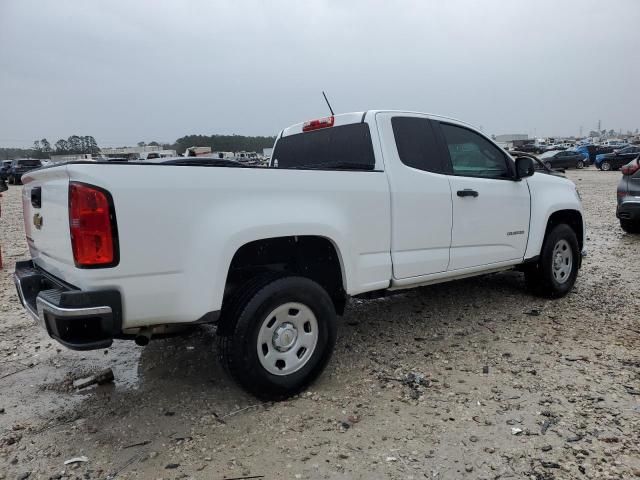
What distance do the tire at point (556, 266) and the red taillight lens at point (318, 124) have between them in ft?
8.56

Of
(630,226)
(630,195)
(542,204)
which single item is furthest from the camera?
(630,226)

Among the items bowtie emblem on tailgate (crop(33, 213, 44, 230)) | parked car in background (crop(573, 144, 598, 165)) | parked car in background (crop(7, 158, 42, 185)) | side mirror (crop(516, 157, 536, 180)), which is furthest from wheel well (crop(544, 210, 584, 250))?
parked car in background (crop(573, 144, 598, 165))

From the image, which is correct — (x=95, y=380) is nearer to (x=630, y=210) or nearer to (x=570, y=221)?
(x=570, y=221)

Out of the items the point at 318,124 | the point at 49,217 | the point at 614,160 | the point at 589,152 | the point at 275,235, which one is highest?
the point at 589,152

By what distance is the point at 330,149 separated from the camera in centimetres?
426

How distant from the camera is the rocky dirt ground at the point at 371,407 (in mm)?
2602

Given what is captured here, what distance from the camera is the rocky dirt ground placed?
2602mm

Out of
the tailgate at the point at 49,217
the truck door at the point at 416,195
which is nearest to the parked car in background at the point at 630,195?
the truck door at the point at 416,195

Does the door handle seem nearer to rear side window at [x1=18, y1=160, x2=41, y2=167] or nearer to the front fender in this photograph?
the front fender

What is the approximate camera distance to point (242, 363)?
296 cm

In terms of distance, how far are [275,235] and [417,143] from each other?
1.64 m

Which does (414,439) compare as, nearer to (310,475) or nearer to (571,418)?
(310,475)

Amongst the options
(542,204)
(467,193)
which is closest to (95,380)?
(467,193)

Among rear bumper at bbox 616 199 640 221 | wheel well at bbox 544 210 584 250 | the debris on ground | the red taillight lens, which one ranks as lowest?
the debris on ground
